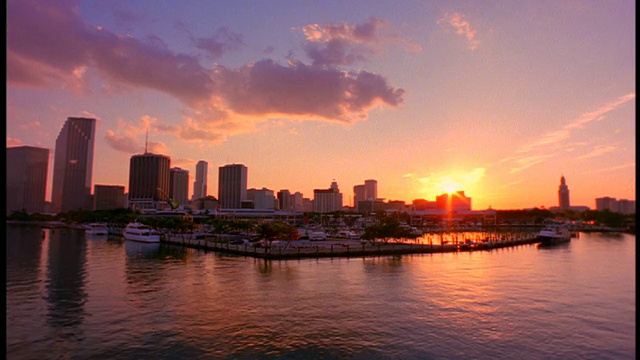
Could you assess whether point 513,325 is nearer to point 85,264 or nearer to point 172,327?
point 172,327

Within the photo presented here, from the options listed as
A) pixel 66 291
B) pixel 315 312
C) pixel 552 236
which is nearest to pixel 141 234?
pixel 66 291

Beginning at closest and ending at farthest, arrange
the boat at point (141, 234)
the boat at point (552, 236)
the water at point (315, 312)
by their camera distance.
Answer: the water at point (315, 312), the boat at point (141, 234), the boat at point (552, 236)

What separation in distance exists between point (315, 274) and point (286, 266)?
8660mm

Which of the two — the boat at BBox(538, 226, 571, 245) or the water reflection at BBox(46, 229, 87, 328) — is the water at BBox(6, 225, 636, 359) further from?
the boat at BBox(538, 226, 571, 245)

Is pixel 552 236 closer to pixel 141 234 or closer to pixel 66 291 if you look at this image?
pixel 141 234

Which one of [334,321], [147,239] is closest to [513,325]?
[334,321]

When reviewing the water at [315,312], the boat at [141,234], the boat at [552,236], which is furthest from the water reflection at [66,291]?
the boat at [552,236]

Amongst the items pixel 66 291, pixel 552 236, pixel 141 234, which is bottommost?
pixel 66 291

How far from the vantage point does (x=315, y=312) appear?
36.0 meters

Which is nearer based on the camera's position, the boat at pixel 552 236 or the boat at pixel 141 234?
the boat at pixel 141 234

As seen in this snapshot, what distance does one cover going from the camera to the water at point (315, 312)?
2764 cm

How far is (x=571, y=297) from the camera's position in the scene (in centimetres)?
4344

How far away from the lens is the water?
90.7ft

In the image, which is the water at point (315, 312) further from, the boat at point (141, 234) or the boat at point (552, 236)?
the boat at point (552, 236)
